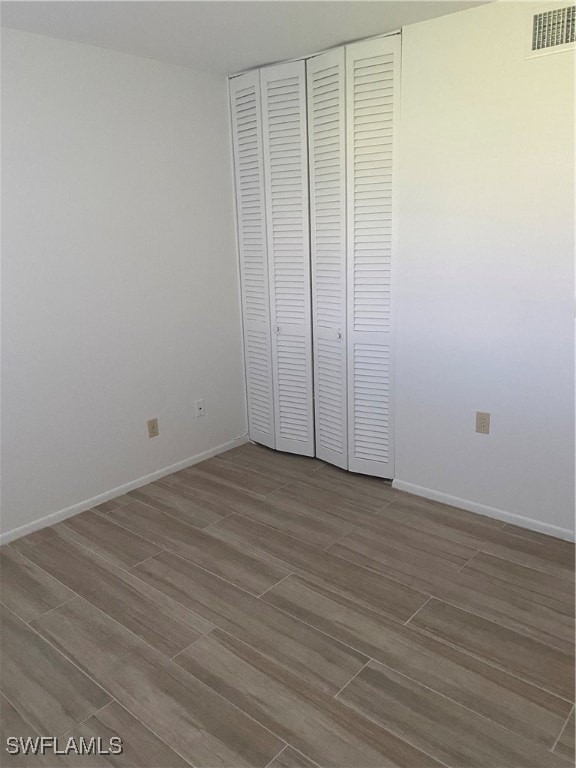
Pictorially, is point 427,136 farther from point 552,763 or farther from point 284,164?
point 552,763

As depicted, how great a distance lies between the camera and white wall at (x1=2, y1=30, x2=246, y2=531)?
2.69 metres

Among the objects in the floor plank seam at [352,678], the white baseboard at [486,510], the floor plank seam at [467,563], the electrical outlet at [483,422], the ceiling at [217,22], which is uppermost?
the ceiling at [217,22]

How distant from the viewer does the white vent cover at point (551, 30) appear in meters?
2.27

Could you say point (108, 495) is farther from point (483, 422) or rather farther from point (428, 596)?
point (483, 422)

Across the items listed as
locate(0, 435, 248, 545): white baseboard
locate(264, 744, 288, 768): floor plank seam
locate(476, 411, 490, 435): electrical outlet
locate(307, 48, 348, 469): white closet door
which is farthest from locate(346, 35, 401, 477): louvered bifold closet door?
locate(264, 744, 288, 768): floor plank seam

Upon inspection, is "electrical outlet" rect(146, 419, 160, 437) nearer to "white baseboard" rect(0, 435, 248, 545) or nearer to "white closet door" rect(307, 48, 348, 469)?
"white baseboard" rect(0, 435, 248, 545)

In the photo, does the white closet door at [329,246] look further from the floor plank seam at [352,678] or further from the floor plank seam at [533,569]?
the floor plank seam at [352,678]

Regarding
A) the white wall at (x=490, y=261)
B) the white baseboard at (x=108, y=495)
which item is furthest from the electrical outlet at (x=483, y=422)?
the white baseboard at (x=108, y=495)

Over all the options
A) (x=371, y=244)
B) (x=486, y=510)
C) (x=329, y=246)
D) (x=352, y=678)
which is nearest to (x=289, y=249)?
(x=329, y=246)

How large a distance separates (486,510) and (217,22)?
2.49 m

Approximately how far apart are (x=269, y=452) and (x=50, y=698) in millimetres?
2070

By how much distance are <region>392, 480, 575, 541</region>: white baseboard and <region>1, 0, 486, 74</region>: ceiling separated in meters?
2.19

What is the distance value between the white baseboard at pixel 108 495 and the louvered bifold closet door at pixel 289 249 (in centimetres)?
38

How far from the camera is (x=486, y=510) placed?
2916mm
